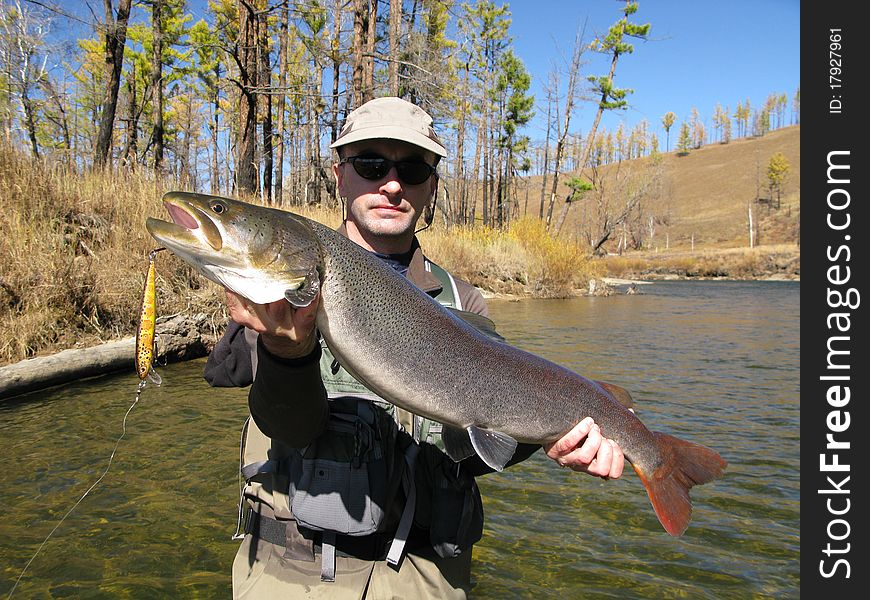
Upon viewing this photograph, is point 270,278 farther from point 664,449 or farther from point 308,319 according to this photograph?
point 664,449

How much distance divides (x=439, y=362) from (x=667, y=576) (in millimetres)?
2957

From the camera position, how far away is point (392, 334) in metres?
1.91

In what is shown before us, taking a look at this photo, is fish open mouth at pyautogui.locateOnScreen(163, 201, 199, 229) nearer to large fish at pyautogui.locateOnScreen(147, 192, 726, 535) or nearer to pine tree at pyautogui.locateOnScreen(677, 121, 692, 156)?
large fish at pyautogui.locateOnScreen(147, 192, 726, 535)

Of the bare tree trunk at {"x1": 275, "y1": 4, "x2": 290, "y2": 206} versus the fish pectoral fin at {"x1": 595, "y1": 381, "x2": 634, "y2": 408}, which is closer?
the fish pectoral fin at {"x1": 595, "y1": 381, "x2": 634, "y2": 408}

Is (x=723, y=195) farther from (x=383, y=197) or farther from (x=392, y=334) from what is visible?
(x=392, y=334)

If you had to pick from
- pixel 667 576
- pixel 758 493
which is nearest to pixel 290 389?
pixel 667 576

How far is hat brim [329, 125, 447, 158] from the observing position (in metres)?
2.44

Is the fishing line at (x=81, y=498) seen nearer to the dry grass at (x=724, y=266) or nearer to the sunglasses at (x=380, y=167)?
the sunglasses at (x=380, y=167)

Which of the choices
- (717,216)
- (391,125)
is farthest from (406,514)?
(717,216)

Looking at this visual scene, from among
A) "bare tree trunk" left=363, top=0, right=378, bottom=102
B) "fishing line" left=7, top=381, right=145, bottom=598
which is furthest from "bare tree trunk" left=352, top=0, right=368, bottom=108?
"fishing line" left=7, top=381, right=145, bottom=598

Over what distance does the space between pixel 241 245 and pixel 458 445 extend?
1.07 meters

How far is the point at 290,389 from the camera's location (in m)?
1.84

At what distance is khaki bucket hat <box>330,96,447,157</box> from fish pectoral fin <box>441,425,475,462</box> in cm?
114

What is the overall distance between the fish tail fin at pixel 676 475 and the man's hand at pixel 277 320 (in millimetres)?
1485
